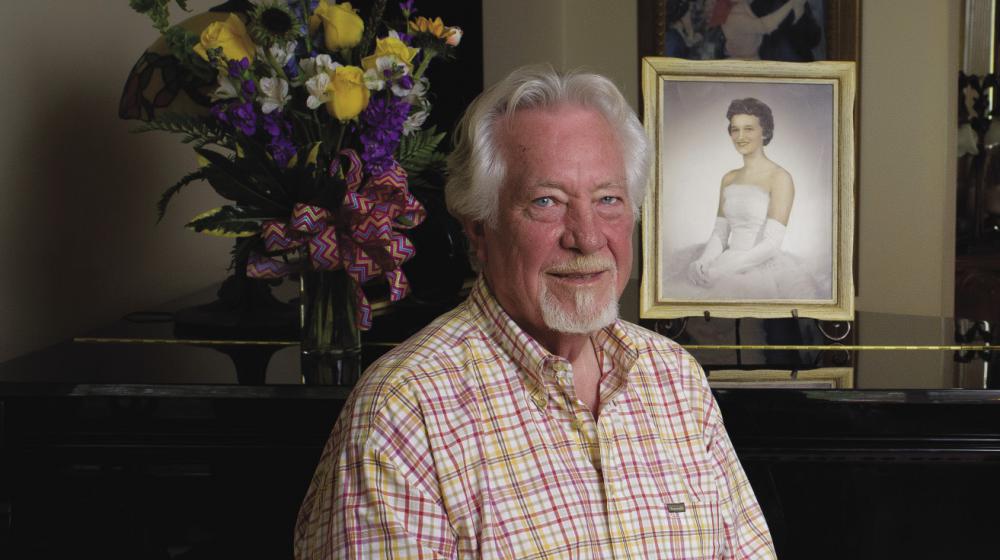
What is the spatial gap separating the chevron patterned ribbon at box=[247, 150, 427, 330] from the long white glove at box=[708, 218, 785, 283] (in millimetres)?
605

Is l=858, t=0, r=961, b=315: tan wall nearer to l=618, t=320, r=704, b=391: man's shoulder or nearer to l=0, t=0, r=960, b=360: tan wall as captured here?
l=0, t=0, r=960, b=360: tan wall

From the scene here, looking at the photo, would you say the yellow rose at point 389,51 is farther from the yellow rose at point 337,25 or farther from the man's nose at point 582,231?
the man's nose at point 582,231

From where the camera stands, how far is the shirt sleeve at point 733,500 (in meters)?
1.46

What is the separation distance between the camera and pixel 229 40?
5.85 ft

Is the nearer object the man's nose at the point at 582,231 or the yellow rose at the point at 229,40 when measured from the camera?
the man's nose at the point at 582,231

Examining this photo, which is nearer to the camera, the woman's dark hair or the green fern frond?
the green fern frond

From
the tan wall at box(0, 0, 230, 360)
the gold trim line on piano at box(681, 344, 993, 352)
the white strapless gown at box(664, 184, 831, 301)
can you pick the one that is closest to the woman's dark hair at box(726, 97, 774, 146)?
the white strapless gown at box(664, 184, 831, 301)

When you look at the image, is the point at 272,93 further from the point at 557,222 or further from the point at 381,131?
the point at 557,222

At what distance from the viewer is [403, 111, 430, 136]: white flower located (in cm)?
188

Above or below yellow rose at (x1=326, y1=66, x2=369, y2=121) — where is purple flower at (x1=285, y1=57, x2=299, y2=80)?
above

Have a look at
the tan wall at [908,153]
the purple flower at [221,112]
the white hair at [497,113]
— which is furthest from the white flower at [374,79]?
the tan wall at [908,153]

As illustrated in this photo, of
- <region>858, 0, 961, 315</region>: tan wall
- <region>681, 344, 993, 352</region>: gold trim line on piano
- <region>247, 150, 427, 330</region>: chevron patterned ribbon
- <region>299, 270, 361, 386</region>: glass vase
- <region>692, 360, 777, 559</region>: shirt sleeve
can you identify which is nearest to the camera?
<region>692, 360, 777, 559</region>: shirt sleeve

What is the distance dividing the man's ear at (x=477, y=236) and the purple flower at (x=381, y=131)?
0.31 meters

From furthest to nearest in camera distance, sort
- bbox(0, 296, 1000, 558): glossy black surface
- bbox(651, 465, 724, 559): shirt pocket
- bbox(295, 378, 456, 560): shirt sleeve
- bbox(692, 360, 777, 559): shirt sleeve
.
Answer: bbox(0, 296, 1000, 558): glossy black surface
bbox(692, 360, 777, 559): shirt sleeve
bbox(651, 465, 724, 559): shirt pocket
bbox(295, 378, 456, 560): shirt sleeve
